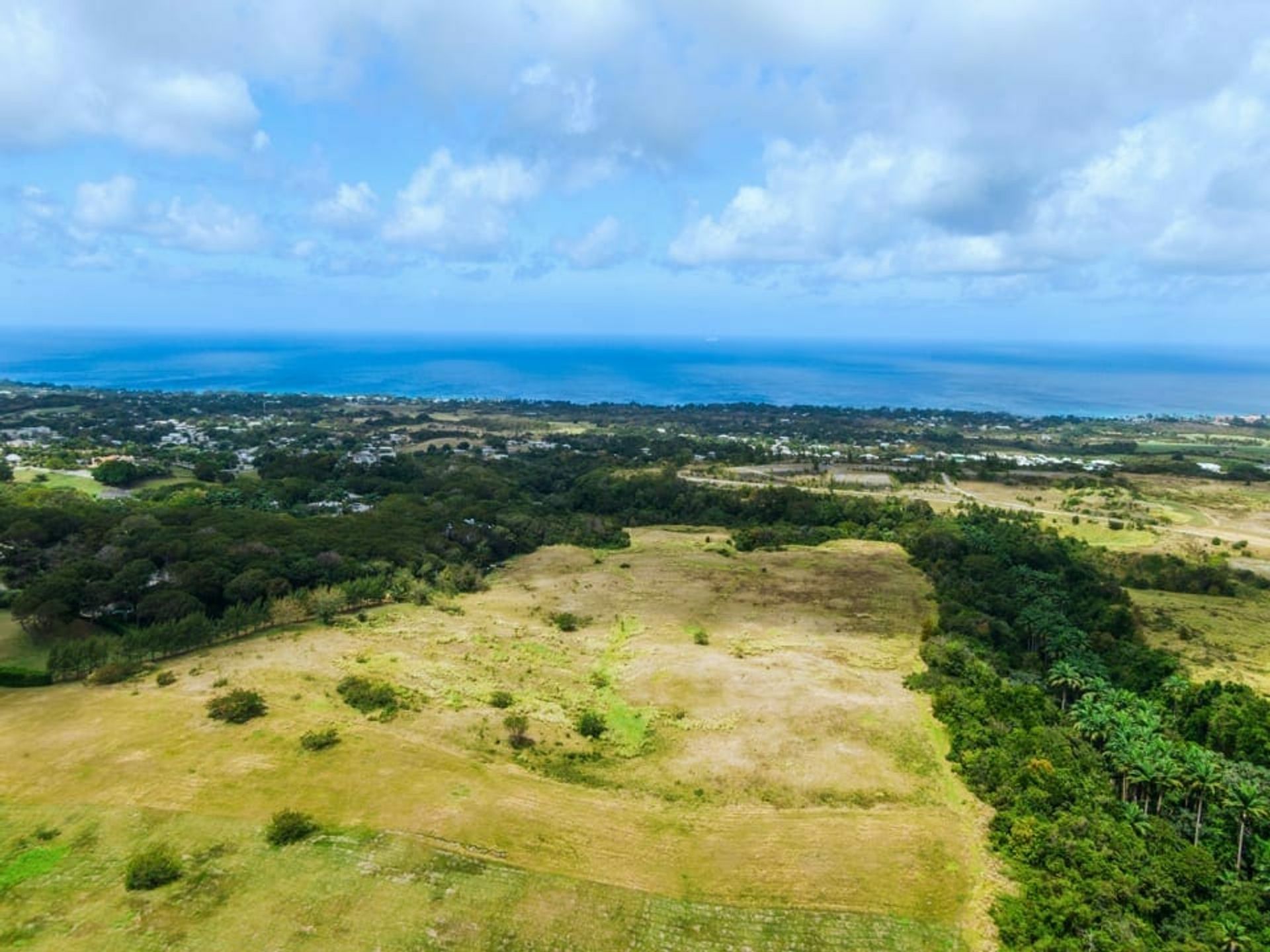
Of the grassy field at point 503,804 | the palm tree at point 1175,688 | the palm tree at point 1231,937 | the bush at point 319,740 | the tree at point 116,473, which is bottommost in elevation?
the grassy field at point 503,804

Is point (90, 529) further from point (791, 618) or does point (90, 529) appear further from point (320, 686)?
point (791, 618)

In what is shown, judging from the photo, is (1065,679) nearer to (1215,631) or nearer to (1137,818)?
(1137,818)

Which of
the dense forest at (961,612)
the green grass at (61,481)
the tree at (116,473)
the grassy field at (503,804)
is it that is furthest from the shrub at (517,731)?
the tree at (116,473)

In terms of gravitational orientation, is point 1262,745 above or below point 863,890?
above

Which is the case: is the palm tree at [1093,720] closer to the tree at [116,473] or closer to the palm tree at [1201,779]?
the palm tree at [1201,779]

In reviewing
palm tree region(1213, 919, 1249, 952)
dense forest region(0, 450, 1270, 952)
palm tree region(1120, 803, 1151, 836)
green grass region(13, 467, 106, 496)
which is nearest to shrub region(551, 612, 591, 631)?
dense forest region(0, 450, 1270, 952)

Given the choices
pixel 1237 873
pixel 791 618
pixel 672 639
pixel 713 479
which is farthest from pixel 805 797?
pixel 713 479
